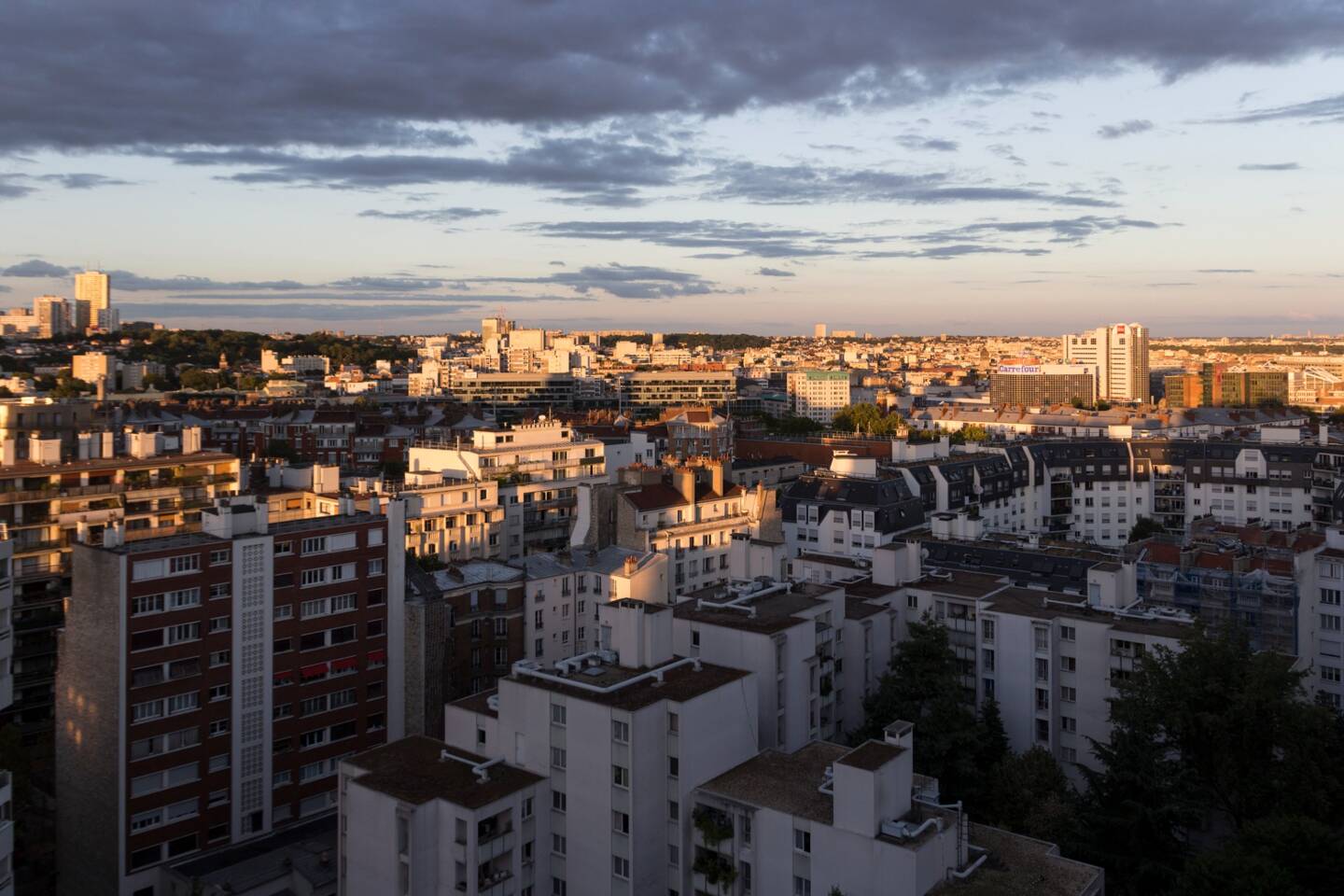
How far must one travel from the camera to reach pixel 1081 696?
3161 centimetres

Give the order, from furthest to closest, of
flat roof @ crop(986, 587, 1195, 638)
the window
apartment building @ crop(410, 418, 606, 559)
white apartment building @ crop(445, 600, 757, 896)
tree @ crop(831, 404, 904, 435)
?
1. tree @ crop(831, 404, 904, 435)
2. apartment building @ crop(410, 418, 606, 559)
3. flat roof @ crop(986, 587, 1195, 638)
4. the window
5. white apartment building @ crop(445, 600, 757, 896)

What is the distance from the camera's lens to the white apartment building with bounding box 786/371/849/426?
607 ft

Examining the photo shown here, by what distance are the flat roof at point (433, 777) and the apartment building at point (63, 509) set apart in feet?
44.2

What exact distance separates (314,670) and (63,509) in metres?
14.0

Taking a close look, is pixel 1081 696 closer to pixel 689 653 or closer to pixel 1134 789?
pixel 1134 789

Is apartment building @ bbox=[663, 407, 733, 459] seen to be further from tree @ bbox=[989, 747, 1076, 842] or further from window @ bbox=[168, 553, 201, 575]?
tree @ bbox=[989, 747, 1076, 842]

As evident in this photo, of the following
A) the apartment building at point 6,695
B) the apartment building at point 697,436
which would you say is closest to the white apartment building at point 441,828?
the apartment building at point 6,695

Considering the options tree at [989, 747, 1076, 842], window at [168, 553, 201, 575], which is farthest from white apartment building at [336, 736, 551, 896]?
tree at [989, 747, 1076, 842]

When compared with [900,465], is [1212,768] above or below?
below

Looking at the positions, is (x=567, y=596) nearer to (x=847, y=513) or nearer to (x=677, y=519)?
(x=677, y=519)

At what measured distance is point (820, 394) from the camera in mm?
185500

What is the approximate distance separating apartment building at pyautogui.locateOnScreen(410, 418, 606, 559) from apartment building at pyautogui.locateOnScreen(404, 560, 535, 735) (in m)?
15.6

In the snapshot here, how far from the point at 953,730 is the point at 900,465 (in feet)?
120

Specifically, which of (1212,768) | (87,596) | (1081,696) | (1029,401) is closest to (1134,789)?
(1212,768)
